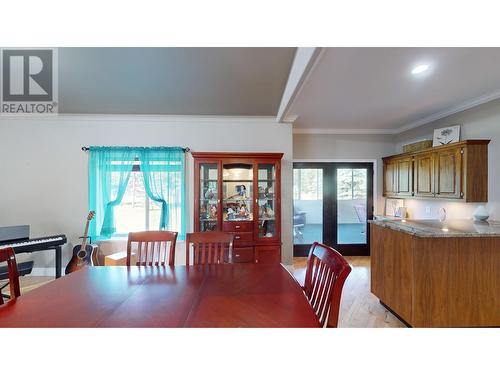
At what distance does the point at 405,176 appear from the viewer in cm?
387

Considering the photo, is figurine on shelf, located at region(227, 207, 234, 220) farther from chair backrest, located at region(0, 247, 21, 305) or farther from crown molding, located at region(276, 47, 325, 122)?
chair backrest, located at region(0, 247, 21, 305)

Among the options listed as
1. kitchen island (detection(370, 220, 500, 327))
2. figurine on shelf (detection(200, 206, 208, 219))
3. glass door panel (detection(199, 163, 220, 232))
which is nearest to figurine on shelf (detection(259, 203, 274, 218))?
glass door panel (detection(199, 163, 220, 232))

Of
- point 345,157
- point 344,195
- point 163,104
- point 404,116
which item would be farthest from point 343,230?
point 163,104

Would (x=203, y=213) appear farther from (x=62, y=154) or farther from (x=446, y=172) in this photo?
(x=446, y=172)

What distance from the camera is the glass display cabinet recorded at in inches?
131

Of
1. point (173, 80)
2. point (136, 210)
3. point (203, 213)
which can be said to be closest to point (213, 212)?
point (203, 213)

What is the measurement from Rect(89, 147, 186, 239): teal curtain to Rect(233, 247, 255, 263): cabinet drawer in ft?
3.01

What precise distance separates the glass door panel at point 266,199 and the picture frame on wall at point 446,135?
2532mm

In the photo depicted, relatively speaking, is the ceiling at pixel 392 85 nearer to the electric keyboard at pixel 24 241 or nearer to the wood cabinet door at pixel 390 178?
the wood cabinet door at pixel 390 178

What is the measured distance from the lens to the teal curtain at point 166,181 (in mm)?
3535

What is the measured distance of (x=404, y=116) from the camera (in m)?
3.68

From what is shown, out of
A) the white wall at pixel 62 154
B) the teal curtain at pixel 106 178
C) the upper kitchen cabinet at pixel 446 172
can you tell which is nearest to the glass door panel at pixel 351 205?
the upper kitchen cabinet at pixel 446 172

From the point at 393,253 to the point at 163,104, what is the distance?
11.0 ft
